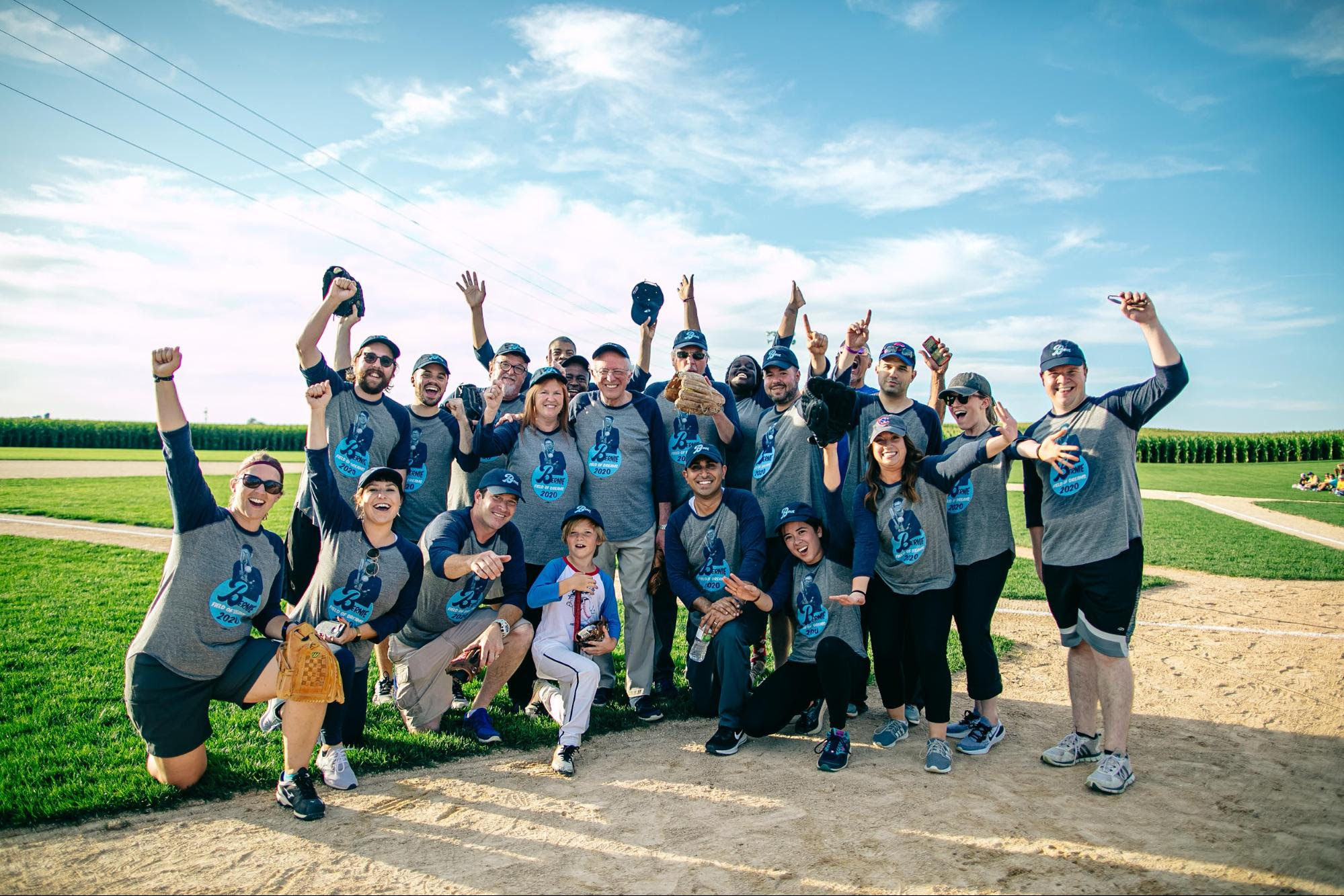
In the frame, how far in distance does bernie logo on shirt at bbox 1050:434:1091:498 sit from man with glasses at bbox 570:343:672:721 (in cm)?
265

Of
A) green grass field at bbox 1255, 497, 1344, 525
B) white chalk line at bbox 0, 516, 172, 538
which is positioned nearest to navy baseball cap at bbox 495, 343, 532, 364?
white chalk line at bbox 0, 516, 172, 538

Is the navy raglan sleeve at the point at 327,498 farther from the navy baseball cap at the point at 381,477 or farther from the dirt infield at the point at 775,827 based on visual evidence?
the dirt infield at the point at 775,827

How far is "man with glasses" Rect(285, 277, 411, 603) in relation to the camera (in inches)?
203

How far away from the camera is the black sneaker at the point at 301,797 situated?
3848mm

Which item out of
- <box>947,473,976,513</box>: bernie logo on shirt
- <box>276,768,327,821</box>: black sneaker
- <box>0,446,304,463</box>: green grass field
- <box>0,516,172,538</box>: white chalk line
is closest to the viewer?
<box>276,768,327,821</box>: black sneaker

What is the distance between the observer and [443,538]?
5.00 meters

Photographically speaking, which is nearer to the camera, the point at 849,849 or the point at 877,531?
the point at 849,849

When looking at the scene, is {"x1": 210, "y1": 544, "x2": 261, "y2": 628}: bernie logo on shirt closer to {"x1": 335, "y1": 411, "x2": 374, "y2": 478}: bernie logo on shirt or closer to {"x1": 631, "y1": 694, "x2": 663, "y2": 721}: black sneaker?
{"x1": 335, "y1": 411, "x2": 374, "y2": 478}: bernie logo on shirt

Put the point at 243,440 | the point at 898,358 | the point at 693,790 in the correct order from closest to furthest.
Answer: the point at 693,790
the point at 898,358
the point at 243,440

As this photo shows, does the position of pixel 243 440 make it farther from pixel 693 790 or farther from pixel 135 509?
pixel 693 790

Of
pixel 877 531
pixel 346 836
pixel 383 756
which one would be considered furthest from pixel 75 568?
pixel 877 531

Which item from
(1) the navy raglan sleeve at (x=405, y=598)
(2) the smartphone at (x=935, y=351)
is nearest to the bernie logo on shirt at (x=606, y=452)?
(1) the navy raglan sleeve at (x=405, y=598)

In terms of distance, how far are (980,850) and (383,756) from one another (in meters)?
3.28

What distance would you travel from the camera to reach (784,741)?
16.8ft
